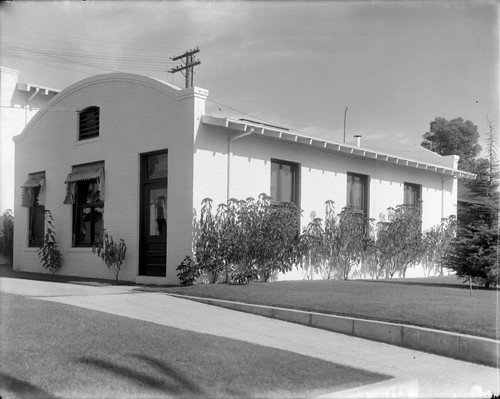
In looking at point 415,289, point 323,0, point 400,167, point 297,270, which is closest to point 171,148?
point 297,270

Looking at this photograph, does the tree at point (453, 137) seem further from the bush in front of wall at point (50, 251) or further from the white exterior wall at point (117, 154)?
the bush in front of wall at point (50, 251)

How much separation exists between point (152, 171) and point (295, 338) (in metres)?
7.63

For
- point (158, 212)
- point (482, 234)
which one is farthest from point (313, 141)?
point (482, 234)

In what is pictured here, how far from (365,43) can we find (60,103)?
398 inches

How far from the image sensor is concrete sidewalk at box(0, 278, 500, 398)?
668 cm

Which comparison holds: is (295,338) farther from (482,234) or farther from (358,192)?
(358,192)

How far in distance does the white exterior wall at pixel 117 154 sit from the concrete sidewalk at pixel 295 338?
247 cm

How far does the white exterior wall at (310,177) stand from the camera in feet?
46.4

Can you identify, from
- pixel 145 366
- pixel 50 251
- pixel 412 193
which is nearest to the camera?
pixel 145 366

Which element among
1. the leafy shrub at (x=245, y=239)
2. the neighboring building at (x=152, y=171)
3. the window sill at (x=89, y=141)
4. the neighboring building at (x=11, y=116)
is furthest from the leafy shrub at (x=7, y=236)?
the leafy shrub at (x=245, y=239)

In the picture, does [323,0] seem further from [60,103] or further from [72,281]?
[60,103]

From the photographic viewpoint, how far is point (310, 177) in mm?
16609

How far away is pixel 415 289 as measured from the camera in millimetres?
12844

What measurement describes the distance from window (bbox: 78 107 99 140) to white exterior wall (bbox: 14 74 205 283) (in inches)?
7.0
